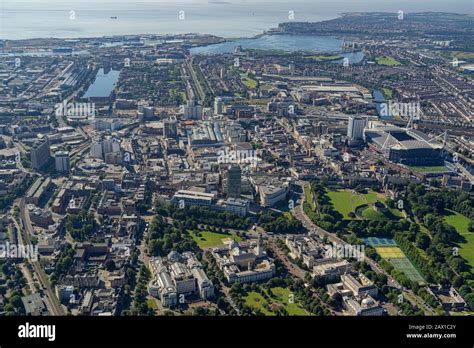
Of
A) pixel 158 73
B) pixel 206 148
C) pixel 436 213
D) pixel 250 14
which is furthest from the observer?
pixel 250 14

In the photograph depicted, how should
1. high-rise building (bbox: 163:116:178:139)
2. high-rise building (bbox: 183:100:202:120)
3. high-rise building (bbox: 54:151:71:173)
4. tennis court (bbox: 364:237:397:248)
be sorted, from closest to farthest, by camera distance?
tennis court (bbox: 364:237:397:248) < high-rise building (bbox: 54:151:71:173) < high-rise building (bbox: 163:116:178:139) < high-rise building (bbox: 183:100:202:120)

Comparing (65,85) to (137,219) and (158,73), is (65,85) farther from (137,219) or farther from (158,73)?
(137,219)

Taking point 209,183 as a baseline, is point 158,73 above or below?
above

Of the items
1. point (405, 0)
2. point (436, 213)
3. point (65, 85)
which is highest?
point (405, 0)

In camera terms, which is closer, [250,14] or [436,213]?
[436,213]

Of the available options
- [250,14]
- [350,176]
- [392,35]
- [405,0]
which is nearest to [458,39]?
[392,35]

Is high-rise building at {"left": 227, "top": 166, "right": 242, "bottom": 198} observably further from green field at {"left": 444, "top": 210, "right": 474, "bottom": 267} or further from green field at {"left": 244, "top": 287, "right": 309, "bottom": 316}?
green field at {"left": 444, "top": 210, "right": 474, "bottom": 267}

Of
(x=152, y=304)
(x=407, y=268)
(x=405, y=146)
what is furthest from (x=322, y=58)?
(x=152, y=304)

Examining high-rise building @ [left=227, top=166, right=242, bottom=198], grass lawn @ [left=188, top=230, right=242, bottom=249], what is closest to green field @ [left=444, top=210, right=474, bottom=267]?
grass lawn @ [left=188, top=230, right=242, bottom=249]

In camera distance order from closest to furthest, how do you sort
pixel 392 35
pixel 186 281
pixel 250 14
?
pixel 186 281, pixel 392 35, pixel 250 14
